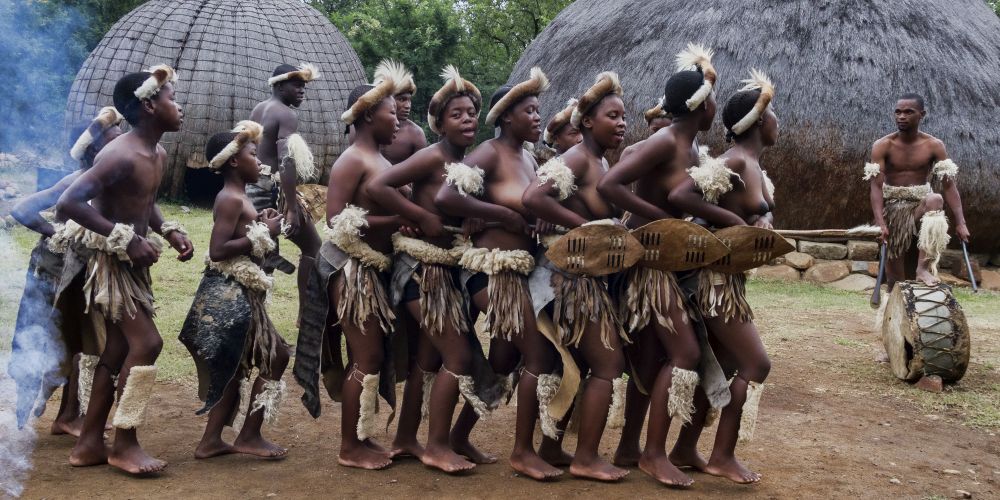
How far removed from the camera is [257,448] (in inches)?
160

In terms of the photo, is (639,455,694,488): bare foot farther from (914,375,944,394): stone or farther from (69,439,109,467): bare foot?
(914,375,944,394): stone

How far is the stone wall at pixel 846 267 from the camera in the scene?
991 cm

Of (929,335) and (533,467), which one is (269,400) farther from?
(929,335)

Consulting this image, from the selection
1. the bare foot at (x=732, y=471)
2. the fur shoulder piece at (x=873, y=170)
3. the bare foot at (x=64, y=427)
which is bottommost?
the bare foot at (x=64, y=427)

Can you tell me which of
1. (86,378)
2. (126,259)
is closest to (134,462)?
(86,378)

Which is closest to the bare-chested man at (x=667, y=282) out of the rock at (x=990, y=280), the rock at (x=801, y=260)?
the rock at (x=801, y=260)

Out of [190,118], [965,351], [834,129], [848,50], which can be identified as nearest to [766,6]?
[848,50]

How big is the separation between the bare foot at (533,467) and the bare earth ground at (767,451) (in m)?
0.04

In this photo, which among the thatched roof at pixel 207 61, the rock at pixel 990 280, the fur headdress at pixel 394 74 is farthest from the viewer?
the thatched roof at pixel 207 61

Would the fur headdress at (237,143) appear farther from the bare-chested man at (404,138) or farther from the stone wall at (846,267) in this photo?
the stone wall at (846,267)

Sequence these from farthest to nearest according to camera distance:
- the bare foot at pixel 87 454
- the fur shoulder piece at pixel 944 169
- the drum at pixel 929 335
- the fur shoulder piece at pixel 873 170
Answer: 1. the fur shoulder piece at pixel 873 170
2. the fur shoulder piece at pixel 944 169
3. the drum at pixel 929 335
4. the bare foot at pixel 87 454

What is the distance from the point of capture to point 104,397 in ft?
12.4

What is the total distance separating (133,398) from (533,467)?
5.18 ft

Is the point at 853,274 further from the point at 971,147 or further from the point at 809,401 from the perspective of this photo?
the point at 809,401
